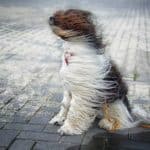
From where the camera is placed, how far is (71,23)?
4008 mm

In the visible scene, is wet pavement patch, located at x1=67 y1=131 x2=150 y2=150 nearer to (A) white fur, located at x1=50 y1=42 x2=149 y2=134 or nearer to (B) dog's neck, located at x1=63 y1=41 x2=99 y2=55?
(A) white fur, located at x1=50 y1=42 x2=149 y2=134

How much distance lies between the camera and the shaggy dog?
13.3 feet

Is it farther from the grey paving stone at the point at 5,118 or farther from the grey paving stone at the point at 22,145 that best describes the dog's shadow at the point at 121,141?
the grey paving stone at the point at 5,118

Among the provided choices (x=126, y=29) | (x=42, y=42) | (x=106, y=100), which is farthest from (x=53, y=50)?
(x=106, y=100)

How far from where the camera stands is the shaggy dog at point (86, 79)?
4047mm

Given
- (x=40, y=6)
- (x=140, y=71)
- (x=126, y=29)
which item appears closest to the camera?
(x=140, y=71)

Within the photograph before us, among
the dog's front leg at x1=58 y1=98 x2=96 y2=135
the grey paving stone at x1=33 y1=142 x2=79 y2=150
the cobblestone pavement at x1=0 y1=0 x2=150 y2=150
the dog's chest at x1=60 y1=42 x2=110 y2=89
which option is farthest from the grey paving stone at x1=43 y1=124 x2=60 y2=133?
the dog's chest at x1=60 y1=42 x2=110 y2=89

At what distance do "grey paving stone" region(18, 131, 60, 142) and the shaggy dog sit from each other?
0.32ft

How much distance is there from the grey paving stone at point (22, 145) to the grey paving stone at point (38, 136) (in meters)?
0.09

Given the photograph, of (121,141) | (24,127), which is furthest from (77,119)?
(24,127)

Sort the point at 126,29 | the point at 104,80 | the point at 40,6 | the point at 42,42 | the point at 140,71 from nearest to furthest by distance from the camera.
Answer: the point at 104,80
the point at 140,71
the point at 42,42
the point at 126,29
the point at 40,6

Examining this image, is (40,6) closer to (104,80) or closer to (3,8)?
(3,8)

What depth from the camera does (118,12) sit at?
16984 millimetres

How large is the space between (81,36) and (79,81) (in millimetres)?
→ 404
